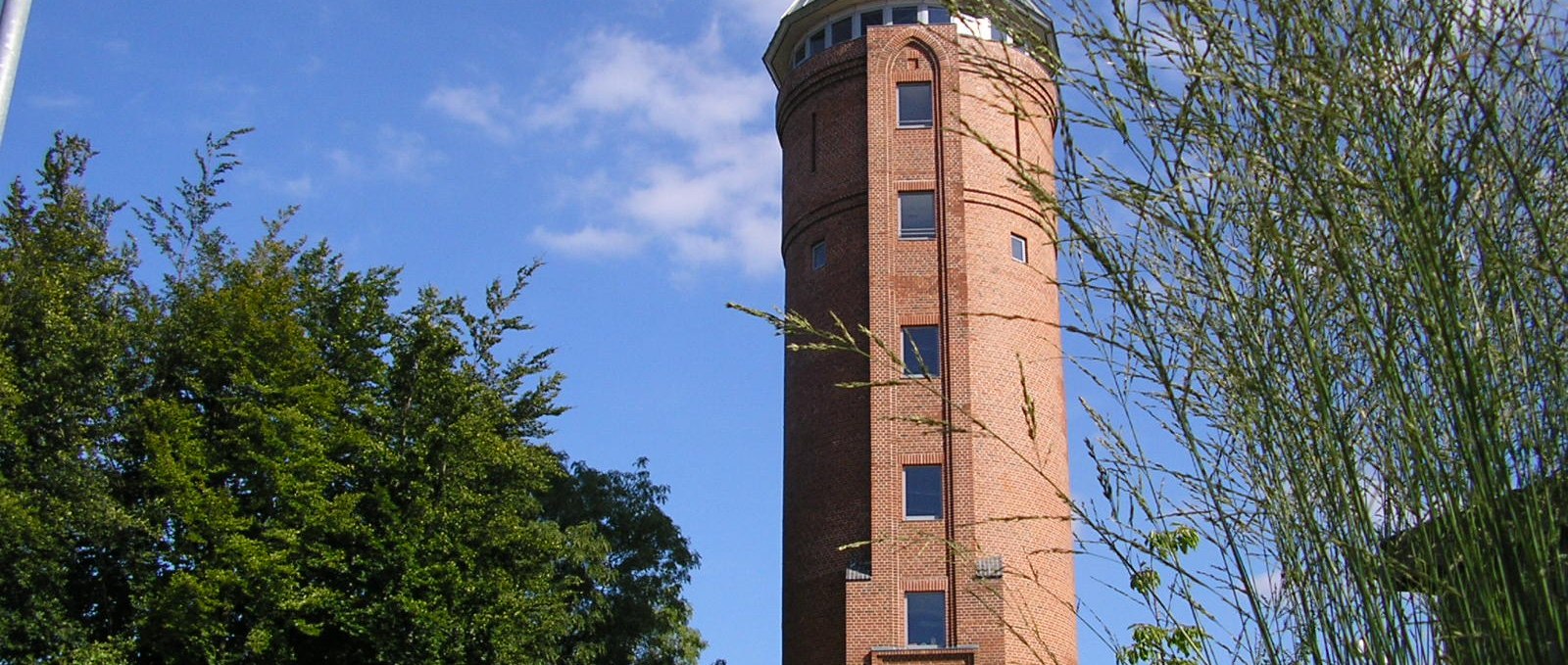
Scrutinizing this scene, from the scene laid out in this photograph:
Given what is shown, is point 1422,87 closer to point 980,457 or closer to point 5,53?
point 5,53

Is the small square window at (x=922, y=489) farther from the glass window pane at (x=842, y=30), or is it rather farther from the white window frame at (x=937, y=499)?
the glass window pane at (x=842, y=30)

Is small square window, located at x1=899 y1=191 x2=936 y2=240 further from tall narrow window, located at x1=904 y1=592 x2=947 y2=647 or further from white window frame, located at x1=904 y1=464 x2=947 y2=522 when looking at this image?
tall narrow window, located at x1=904 y1=592 x2=947 y2=647

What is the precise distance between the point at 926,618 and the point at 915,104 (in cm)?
964

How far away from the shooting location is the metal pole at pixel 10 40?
7.27 meters

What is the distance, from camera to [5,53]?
24.0ft

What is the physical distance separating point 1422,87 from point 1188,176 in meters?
0.56

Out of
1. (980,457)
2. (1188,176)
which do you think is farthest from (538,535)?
(1188,176)

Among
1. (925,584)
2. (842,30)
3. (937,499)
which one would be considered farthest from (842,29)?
(925,584)

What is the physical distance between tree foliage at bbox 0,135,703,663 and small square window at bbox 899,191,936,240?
23.5ft

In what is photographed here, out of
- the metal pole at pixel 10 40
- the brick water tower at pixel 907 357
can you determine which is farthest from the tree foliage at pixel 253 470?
the metal pole at pixel 10 40

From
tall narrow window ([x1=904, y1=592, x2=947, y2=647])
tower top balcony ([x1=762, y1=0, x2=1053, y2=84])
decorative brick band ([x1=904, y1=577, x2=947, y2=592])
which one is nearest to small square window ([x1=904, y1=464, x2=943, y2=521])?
decorative brick band ([x1=904, y1=577, x2=947, y2=592])

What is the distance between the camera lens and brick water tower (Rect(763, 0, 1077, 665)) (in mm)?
25812

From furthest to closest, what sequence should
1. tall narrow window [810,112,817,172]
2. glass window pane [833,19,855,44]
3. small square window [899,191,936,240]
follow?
glass window pane [833,19,855,44] → tall narrow window [810,112,817,172] → small square window [899,191,936,240]

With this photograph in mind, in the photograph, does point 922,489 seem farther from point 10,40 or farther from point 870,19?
point 10,40
